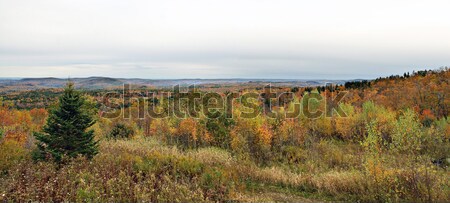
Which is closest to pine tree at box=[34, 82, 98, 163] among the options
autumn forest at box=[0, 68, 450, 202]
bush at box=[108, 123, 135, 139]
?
autumn forest at box=[0, 68, 450, 202]

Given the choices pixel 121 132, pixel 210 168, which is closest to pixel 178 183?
pixel 210 168

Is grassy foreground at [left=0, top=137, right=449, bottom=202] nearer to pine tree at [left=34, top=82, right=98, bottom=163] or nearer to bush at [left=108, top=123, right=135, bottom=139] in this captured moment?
pine tree at [left=34, top=82, right=98, bottom=163]

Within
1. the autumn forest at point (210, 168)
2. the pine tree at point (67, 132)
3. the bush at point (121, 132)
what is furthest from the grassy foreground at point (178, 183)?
the bush at point (121, 132)

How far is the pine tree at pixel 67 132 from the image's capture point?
11102 millimetres

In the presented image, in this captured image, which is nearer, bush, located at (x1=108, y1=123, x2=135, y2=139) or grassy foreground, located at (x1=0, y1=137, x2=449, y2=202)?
grassy foreground, located at (x1=0, y1=137, x2=449, y2=202)

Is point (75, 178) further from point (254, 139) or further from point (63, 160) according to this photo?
point (254, 139)

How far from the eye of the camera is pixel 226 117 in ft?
63.5

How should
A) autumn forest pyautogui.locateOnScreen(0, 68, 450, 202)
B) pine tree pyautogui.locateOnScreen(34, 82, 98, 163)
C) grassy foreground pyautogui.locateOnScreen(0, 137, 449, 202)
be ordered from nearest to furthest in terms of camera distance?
grassy foreground pyautogui.locateOnScreen(0, 137, 449, 202), autumn forest pyautogui.locateOnScreen(0, 68, 450, 202), pine tree pyautogui.locateOnScreen(34, 82, 98, 163)

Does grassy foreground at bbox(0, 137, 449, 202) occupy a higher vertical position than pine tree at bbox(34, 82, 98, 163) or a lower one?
lower

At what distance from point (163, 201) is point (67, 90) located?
680 centimetres

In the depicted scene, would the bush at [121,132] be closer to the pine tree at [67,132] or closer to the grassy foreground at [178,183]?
the pine tree at [67,132]

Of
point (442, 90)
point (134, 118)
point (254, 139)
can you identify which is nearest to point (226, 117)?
point (254, 139)

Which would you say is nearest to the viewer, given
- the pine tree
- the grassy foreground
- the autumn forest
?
the grassy foreground

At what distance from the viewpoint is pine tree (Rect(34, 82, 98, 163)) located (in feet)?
36.4
